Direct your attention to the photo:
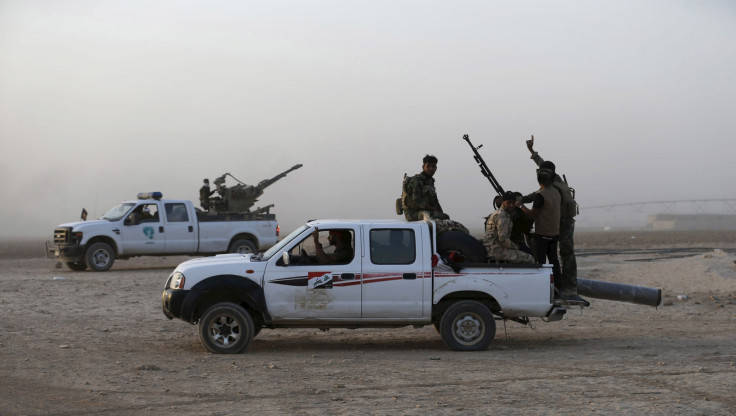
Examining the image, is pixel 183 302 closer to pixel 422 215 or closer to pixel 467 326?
pixel 422 215

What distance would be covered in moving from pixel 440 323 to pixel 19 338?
20.2 ft

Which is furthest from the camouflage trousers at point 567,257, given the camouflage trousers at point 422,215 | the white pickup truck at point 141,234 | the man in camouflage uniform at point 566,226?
the white pickup truck at point 141,234

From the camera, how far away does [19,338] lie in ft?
41.1

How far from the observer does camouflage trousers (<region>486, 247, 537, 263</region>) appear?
11.4 metres

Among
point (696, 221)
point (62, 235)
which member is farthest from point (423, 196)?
point (696, 221)

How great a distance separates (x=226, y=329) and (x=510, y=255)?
382cm

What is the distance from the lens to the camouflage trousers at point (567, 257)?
12172 millimetres

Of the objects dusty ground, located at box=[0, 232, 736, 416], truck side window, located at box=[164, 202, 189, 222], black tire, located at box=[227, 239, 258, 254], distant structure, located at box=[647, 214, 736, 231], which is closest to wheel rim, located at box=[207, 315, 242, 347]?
dusty ground, located at box=[0, 232, 736, 416]

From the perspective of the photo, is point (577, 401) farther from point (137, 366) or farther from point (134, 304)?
point (134, 304)

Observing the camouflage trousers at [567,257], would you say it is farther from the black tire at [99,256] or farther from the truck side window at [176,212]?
the black tire at [99,256]

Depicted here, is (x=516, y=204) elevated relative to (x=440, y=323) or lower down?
elevated

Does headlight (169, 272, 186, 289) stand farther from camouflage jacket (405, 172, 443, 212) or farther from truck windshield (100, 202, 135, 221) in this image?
truck windshield (100, 202, 135, 221)

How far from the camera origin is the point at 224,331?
36.3ft

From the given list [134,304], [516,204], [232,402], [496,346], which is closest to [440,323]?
[496,346]
